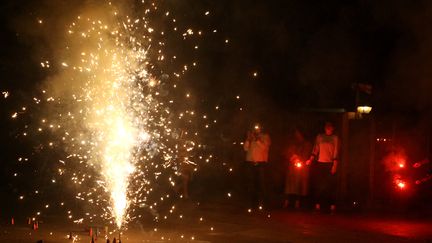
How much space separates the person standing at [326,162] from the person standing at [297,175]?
0.29 metres

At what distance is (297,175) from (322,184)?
69cm

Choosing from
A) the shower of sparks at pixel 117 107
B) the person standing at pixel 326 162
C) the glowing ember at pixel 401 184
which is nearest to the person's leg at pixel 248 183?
the person standing at pixel 326 162

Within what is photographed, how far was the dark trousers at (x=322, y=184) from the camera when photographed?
12.5 metres

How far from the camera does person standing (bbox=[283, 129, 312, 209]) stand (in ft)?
42.8

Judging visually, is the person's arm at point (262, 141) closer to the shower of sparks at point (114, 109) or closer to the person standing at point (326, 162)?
the person standing at point (326, 162)

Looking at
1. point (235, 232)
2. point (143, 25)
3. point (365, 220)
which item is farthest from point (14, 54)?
point (365, 220)

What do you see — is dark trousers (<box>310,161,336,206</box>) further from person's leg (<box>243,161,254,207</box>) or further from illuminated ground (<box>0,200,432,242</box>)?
person's leg (<box>243,161,254,207</box>)

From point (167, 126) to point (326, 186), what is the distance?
4095 millimetres

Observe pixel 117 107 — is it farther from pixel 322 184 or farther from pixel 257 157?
pixel 322 184

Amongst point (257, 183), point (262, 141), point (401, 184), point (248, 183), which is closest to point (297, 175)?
point (257, 183)

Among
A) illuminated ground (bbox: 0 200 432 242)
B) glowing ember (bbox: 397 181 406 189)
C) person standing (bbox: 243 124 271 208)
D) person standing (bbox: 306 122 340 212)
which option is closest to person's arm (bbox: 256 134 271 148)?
person standing (bbox: 243 124 271 208)

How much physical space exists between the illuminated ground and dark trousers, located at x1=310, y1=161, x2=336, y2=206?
73 cm

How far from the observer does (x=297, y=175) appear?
517 inches

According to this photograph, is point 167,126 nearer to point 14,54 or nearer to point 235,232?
point 235,232
